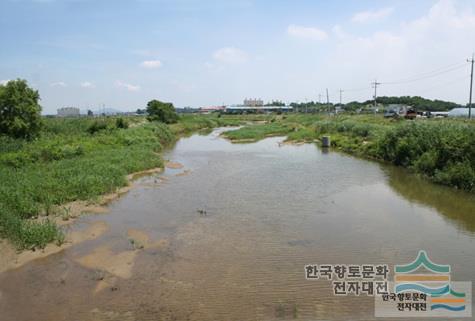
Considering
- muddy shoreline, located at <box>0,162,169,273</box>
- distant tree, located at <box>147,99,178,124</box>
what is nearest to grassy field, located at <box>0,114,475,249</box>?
muddy shoreline, located at <box>0,162,169,273</box>

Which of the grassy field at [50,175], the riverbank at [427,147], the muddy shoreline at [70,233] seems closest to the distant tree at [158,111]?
the grassy field at [50,175]

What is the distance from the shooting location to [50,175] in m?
16.1

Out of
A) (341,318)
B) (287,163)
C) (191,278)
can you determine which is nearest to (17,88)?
(287,163)

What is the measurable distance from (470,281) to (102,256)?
938 cm

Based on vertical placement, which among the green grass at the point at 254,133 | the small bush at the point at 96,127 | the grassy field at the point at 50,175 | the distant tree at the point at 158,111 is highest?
the distant tree at the point at 158,111

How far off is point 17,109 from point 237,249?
2118 centimetres

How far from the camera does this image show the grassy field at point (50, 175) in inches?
421

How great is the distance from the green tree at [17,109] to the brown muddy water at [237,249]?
12121 millimetres

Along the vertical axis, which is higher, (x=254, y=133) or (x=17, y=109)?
(x=17, y=109)

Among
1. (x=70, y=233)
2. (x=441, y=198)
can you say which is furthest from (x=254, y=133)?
(x=70, y=233)

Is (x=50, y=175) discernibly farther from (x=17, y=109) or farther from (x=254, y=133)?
(x=254, y=133)

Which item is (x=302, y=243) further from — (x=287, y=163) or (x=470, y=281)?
(x=287, y=163)

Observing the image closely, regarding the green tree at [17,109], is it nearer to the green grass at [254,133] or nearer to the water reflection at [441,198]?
the water reflection at [441,198]

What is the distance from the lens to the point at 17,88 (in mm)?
23922
